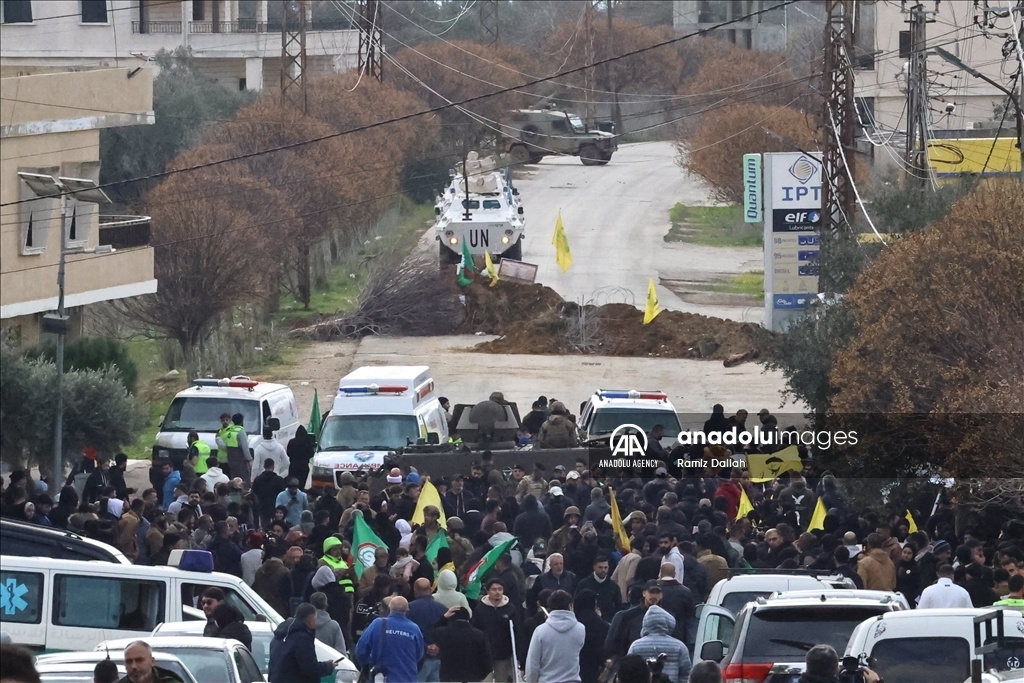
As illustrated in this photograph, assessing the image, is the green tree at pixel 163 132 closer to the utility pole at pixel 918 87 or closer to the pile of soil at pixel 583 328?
the pile of soil at pixel 583 328

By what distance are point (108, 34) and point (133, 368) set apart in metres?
32.2

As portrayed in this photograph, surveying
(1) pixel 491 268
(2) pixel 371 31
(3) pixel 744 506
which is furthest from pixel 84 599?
(2) pixel 371 31

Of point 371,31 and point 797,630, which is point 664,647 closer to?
point 797,630

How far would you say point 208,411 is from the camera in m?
23.9

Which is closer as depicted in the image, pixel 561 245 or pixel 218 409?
pixel 218 409

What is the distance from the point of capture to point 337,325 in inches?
1630

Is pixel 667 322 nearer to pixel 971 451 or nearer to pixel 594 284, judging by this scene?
pixel 594 284

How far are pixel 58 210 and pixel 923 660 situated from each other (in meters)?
23.3

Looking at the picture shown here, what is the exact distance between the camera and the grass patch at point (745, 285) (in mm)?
46625

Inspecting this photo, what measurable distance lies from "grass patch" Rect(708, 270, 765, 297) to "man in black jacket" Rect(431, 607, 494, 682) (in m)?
35.1

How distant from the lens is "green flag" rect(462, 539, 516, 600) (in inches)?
552

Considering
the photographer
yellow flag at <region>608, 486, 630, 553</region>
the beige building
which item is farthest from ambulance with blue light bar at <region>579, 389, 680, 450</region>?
the photographer

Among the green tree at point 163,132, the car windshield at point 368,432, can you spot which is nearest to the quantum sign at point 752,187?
the car windshield at point 368,432

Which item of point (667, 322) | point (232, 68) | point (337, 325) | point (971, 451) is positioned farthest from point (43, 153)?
point (232, 68)
